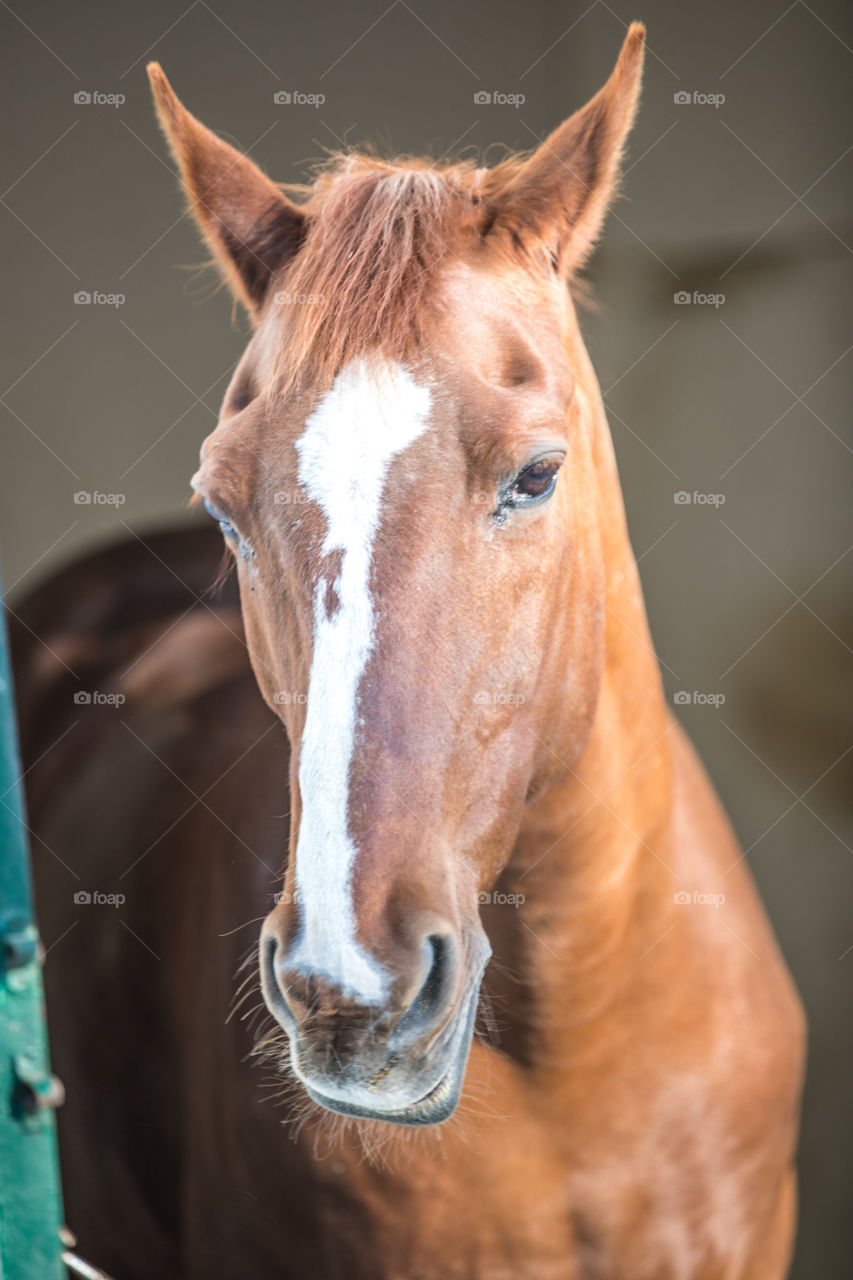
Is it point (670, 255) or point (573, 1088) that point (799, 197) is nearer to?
point (670, 255)

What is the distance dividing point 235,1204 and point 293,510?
86 cm

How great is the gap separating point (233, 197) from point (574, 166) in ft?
1.05

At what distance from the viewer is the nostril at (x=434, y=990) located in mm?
653

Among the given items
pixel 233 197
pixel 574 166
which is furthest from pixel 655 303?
pixel 233 197

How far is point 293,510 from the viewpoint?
0.71 metres

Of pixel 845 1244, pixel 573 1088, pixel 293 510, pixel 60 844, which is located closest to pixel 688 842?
pixel 573 1088

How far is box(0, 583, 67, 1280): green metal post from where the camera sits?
2.46 feet

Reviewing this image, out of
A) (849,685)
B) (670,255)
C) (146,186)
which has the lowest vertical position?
(849,685)

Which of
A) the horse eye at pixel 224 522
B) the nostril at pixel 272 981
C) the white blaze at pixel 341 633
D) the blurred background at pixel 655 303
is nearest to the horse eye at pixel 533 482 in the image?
the white blaze at pixel 341 633

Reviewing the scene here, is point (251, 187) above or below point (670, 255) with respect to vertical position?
below

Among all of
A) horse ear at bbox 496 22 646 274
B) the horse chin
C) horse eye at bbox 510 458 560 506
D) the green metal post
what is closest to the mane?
horse ear at bbox 496 22 646 274

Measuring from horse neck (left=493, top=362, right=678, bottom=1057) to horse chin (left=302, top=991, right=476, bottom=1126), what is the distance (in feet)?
0.73

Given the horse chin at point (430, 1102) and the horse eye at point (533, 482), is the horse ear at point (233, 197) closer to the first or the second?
the horse eye at point (533, 482)

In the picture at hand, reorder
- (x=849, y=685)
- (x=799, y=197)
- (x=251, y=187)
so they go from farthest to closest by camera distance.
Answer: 1. (x=849, y=685)
2. (x=799, y=197)
3. (x=251, y=187)
